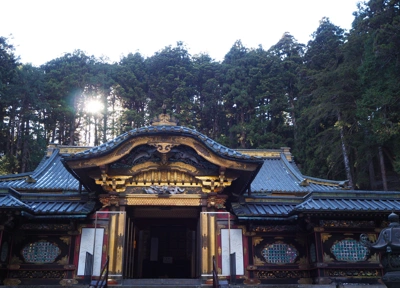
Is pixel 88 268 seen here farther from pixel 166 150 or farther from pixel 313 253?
pixel 313 253

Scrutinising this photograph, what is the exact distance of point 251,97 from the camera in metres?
39.0

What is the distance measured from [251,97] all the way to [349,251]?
96.7 feet

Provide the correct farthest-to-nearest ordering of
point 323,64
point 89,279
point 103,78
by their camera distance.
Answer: point 103,78
point 323,64
point 89,279

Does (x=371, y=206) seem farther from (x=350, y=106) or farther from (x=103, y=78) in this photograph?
(x=103, y=78)

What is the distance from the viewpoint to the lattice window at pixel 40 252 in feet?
35.8

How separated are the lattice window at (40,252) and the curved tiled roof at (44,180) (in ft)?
7.53

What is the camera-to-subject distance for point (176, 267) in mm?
17312

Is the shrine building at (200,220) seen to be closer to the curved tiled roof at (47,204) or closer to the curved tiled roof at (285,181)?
the curved tiled roof at (47,204)

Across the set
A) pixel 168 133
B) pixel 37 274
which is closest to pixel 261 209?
pixel 168 133

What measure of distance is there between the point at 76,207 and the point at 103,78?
104ft

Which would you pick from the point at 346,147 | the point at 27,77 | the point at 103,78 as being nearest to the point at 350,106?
the point at 346,147

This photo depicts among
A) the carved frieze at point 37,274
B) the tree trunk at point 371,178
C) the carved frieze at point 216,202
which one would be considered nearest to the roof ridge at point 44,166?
the carved frieze at point 37,274

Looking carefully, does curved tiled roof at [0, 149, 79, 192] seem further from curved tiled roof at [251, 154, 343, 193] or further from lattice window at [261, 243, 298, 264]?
curved tiled roof at [251, 154, 343, 193]

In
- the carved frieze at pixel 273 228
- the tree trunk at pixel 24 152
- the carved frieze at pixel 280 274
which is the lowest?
the carved frieze at pixel 280 274
